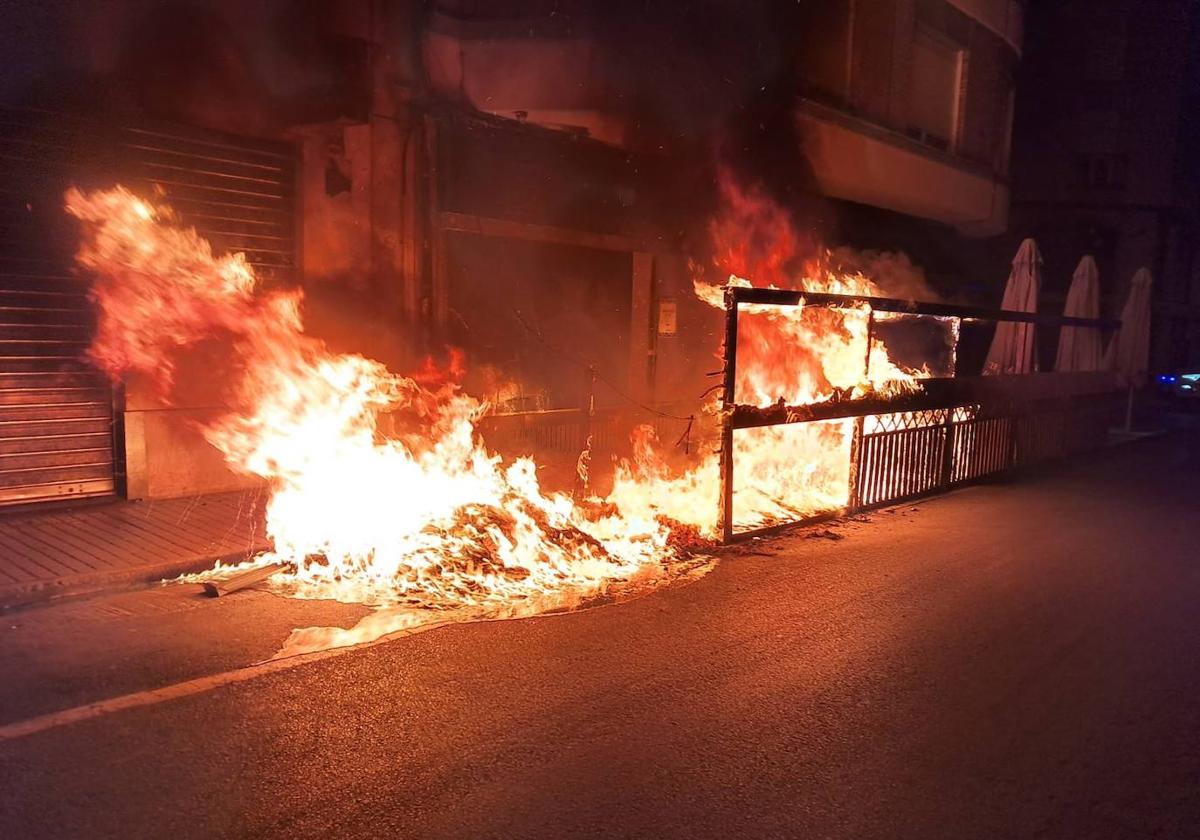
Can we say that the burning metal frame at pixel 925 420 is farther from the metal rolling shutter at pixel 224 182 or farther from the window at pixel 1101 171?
the window at pixel 1101 171

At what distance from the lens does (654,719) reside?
14.0 ft

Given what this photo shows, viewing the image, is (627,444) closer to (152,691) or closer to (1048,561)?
(1048,561)

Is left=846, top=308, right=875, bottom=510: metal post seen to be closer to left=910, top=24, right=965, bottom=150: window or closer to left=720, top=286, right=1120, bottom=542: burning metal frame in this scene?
left=720, top=286, right=1120, bottom=542: burning metal frame

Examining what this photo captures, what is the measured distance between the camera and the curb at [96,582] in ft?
19.2

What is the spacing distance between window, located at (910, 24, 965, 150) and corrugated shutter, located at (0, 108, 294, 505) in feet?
47.9

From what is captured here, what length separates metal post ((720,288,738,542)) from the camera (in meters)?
7.81

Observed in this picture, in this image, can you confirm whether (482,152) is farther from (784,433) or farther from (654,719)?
(654,719)

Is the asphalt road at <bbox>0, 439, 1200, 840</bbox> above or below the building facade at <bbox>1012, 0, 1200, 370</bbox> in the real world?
below

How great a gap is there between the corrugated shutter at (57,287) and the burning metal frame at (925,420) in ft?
19.0

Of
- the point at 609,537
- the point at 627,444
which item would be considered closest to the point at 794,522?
the point at 609,537

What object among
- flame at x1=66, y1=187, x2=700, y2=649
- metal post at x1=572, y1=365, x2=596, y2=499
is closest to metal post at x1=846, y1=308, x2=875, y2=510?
flame at x1=66, y1=187, x2=700, y2=649

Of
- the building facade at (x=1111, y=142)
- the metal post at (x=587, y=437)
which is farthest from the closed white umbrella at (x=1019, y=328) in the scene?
the building facade at (x=1111, y=142)

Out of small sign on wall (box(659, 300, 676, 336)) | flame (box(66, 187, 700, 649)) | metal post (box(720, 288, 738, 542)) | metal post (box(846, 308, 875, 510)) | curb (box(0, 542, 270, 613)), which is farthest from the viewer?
small sign on wall (box(659, 300, 676, 336))

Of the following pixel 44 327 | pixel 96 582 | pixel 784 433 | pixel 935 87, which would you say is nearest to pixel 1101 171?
pixel 935 87
